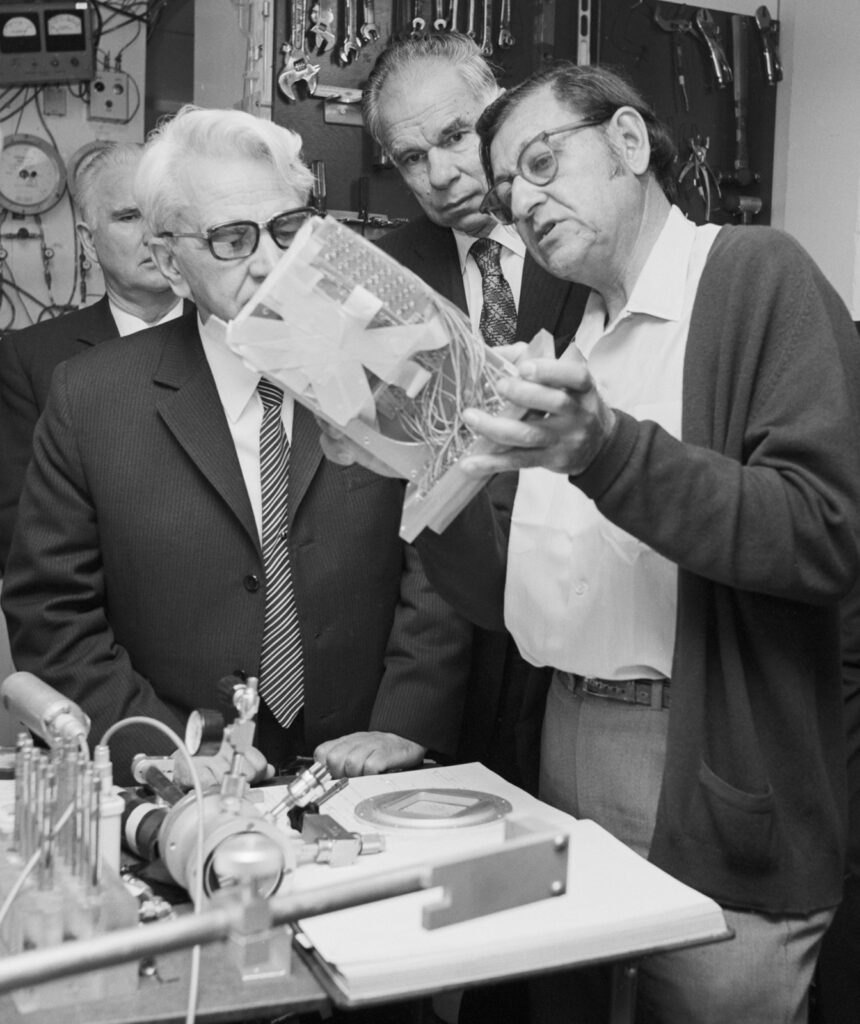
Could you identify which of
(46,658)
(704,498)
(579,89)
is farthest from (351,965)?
(579,89)

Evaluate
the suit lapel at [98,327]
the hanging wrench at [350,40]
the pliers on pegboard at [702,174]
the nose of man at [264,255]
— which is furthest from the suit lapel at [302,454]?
the pliers on pegboard at [702,174]

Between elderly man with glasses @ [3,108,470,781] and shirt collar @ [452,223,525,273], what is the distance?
22.6 inches

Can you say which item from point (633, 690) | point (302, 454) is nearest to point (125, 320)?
point (302, 454)

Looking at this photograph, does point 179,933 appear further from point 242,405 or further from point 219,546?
point 242,405

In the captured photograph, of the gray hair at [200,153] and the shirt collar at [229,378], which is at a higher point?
the gray hair at [200,153]

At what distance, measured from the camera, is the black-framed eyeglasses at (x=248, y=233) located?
184 centimetres

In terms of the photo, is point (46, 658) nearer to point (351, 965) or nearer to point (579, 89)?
point (351, 965)

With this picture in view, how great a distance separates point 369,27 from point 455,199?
1417 millimetres

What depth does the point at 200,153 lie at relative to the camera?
189 cm

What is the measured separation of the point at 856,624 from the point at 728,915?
1012 millimetres

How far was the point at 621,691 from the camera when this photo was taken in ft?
5.14

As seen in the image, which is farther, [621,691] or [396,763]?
[396,763]

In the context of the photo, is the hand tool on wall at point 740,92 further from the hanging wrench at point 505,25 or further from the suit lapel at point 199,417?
the suit lapel at point 199,417

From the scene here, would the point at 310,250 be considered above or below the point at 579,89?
below
